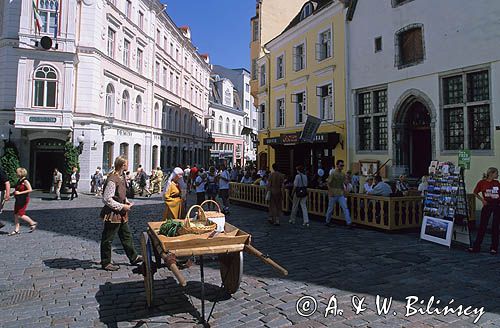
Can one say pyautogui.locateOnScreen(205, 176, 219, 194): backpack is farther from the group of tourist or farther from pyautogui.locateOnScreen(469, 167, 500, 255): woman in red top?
pyautogui.locateOnScreen(469, 167, 500, 255): woman in red top

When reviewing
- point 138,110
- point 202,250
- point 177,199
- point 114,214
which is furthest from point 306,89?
point 202,250

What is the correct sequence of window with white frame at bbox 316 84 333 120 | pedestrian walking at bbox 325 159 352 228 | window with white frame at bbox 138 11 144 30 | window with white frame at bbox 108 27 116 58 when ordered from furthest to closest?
window with white frame at bbox 138 11 144 30, window with white frame at bbox 108 27 116 58, window with white frame at bbox 316 84 333 120, pedestrian walking at bbox 325 159 352 228

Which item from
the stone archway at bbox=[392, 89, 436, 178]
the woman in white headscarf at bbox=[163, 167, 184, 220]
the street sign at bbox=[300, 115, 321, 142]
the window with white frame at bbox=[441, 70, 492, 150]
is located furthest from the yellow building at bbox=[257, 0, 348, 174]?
the woman in white headscarf at bbox=[163, 167, 184, 220]

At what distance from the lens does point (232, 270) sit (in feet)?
15.4

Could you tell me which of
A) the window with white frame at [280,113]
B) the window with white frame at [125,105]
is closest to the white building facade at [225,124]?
the window with white frame at [125,105]

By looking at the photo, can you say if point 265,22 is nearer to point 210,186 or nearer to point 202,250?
point 210,186

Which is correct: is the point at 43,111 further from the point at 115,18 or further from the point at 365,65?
the point at 365,65

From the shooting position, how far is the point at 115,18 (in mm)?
23422

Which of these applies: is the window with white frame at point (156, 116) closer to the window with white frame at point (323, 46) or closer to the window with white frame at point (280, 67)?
the window with white frame at point (280, 67)

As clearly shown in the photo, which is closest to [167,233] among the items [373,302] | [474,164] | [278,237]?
[373,302]

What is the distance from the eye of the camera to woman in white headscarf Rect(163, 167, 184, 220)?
700cm

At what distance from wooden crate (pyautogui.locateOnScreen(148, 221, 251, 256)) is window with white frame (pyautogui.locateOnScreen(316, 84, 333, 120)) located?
614 inches

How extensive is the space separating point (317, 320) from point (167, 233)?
6.65 ft

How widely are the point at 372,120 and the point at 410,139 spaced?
1955 mm
